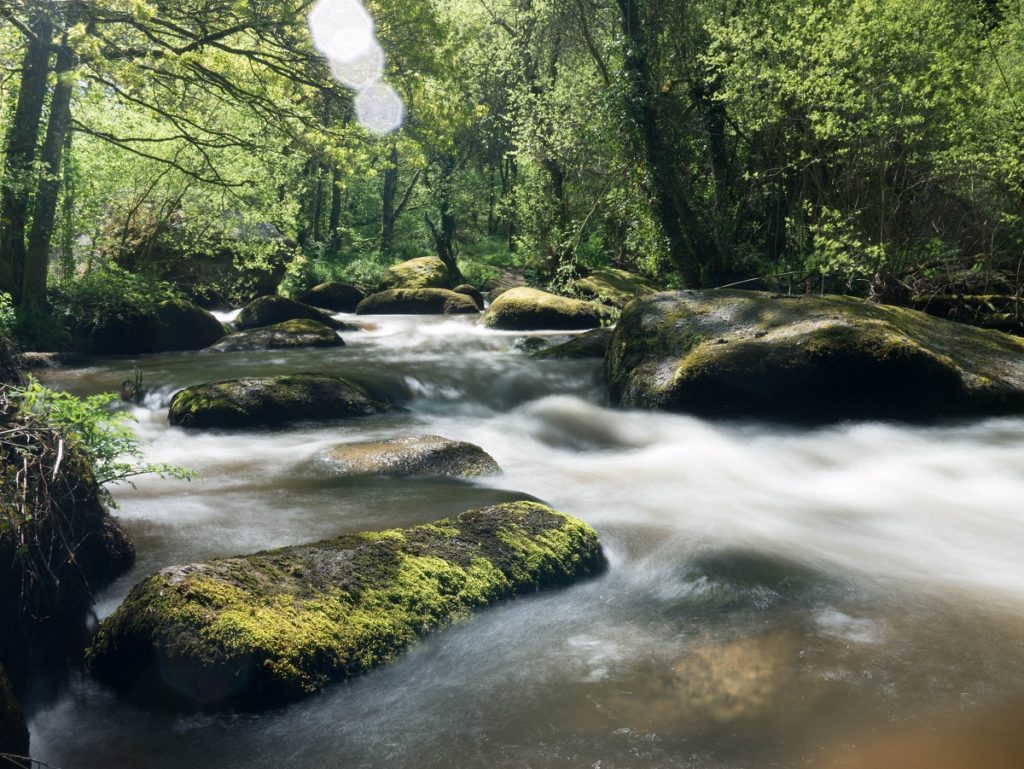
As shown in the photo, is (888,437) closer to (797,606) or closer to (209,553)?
(797,606)

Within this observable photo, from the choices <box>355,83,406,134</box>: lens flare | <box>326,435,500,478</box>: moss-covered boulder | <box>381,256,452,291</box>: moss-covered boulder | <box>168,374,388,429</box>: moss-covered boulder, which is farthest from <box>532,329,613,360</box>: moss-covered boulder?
<box>381,256,452,291</box>: moss-covered boulder

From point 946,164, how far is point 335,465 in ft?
36.0

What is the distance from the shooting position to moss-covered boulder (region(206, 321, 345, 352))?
16.2 meters

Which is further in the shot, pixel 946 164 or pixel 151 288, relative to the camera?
pixel 151 288

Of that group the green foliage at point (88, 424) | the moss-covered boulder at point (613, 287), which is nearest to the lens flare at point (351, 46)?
the moss-covered boulder at point (613, 287)

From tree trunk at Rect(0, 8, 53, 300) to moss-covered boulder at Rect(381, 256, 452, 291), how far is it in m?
12.3

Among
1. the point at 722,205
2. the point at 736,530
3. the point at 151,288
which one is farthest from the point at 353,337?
the point at 736,530

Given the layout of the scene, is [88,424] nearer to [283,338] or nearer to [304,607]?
[304,607]

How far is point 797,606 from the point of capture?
4453mm

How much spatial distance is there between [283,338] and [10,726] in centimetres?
1427

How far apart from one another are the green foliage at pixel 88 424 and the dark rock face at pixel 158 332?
11.6m

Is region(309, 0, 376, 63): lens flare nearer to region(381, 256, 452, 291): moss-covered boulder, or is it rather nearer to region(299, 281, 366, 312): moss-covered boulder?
region(381, 256, 452, 291): moss-covered boulder

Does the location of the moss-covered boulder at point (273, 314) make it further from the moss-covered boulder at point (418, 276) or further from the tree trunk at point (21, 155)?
the moss-covered boulder at point (418, 276)

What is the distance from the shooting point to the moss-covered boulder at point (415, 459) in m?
7.20
